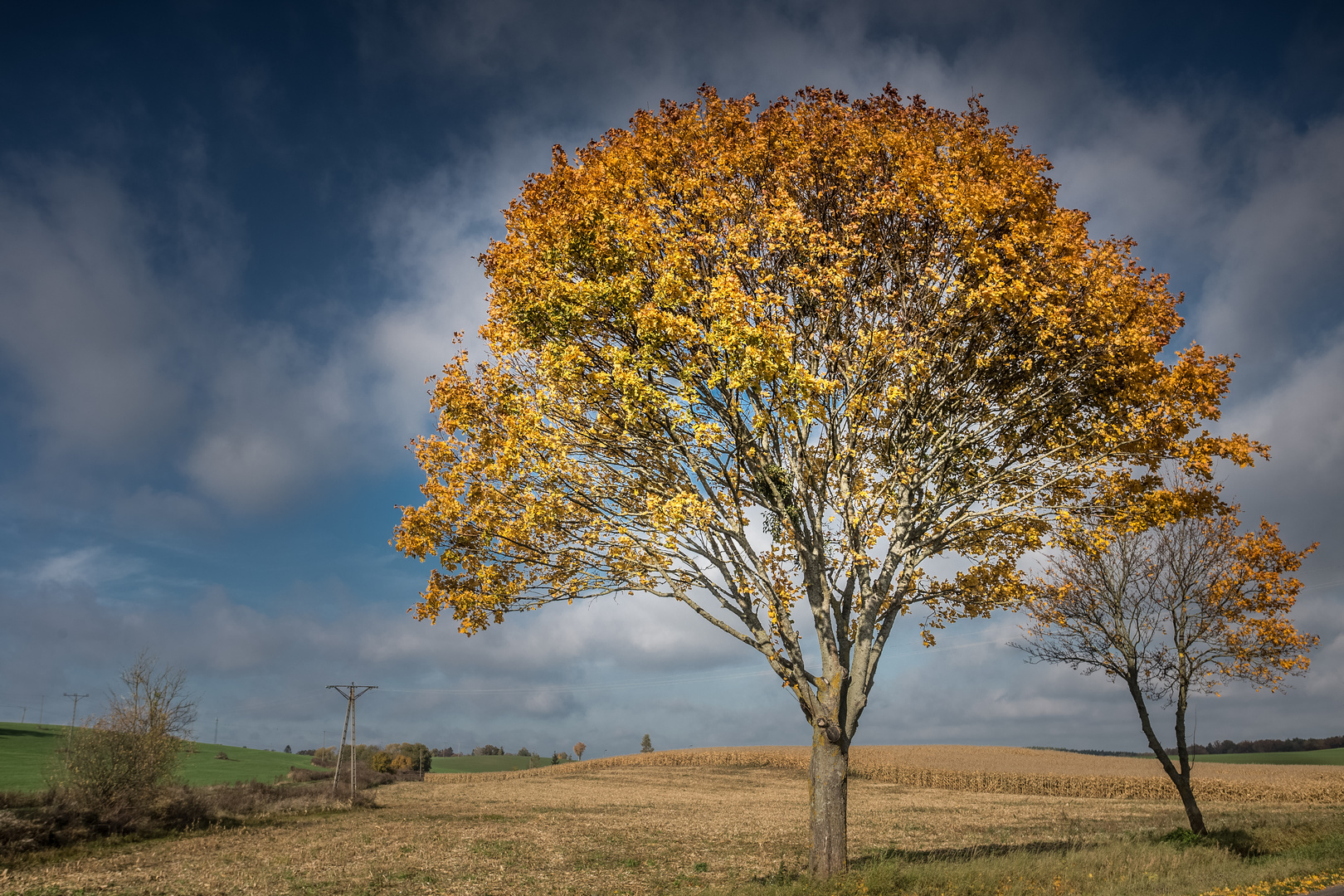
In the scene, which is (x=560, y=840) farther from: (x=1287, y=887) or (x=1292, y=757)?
(x=1292, y=757)

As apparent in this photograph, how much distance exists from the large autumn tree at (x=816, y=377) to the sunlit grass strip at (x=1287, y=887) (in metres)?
5.28

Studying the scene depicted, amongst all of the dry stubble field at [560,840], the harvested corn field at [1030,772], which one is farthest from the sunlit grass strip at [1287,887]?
the harvested corn field at [1030,772]

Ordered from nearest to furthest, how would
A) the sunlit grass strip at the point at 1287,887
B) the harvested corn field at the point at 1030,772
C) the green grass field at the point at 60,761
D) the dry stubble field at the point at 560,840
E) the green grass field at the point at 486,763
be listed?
the sunlit grass strip at the point at 1287,887 → the dry stubble field at the point at 560,840 → the green grass field at the point at 60,761 → the harvested corn field at the point at 1030,772 → the green grass field at the point at 486,763

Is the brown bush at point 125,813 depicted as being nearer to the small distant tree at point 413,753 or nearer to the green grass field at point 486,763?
the small distant tree at point 413,753

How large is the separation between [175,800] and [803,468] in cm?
3039

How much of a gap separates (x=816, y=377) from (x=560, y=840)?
18.3m

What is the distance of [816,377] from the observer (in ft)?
38.1

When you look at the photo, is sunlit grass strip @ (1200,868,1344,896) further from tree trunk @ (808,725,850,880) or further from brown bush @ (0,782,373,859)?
brown bush @ (0,782,373,859)

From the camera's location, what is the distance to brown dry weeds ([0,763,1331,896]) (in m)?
15.2

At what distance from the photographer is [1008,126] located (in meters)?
13.4

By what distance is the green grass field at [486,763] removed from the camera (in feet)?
295

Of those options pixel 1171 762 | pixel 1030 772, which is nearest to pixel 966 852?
pixel 1171 762

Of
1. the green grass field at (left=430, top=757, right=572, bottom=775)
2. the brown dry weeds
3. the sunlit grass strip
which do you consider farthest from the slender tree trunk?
the green grass field at (left=430, top=757, right=572, bottom=775)

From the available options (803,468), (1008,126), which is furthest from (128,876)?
(1008,126)
